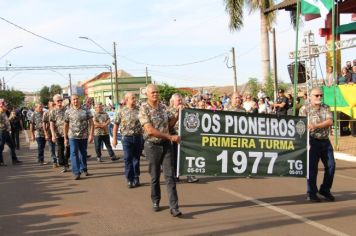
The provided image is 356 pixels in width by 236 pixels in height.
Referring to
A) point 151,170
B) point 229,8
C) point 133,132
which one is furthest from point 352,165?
point 229,8

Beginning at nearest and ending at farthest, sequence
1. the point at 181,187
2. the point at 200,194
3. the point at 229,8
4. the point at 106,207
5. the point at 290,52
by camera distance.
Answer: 1. the point at 106,207
2. the point at 200,194
3. the point at 181,187
4. the point at 290,52
5. the point at 229,8

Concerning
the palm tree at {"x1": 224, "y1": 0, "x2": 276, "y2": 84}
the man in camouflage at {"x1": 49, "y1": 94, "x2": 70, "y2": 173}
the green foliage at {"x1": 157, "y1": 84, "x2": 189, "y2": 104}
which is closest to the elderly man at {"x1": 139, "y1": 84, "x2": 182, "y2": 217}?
the man in camouflage at {"x1": 49, "y1": 94, "x2": 70, "y2": 173}

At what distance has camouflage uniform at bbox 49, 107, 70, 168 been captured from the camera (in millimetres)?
12258

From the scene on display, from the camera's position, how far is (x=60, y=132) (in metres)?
12.2

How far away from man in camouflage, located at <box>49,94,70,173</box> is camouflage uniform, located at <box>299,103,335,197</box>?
21.3 ft

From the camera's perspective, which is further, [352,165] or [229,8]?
[229,8]

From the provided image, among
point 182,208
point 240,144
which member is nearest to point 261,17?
point 240,144

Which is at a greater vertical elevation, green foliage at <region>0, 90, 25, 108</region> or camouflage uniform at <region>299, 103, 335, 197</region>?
green foliage at <region>0, 90, 25, 108</region>

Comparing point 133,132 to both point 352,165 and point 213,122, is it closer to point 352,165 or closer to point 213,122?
point 213,122

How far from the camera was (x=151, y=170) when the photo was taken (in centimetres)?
719

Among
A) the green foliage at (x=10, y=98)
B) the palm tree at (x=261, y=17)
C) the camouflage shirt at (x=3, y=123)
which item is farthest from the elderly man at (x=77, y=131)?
the green foliage at (x=10, y=98)

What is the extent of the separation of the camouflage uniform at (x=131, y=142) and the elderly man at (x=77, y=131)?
127 cm

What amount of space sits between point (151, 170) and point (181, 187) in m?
2.39

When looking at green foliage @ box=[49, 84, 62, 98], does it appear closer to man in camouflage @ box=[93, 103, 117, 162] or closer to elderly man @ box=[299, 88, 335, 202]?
man in camouflage @ box=[93, 103, 117, 162]
